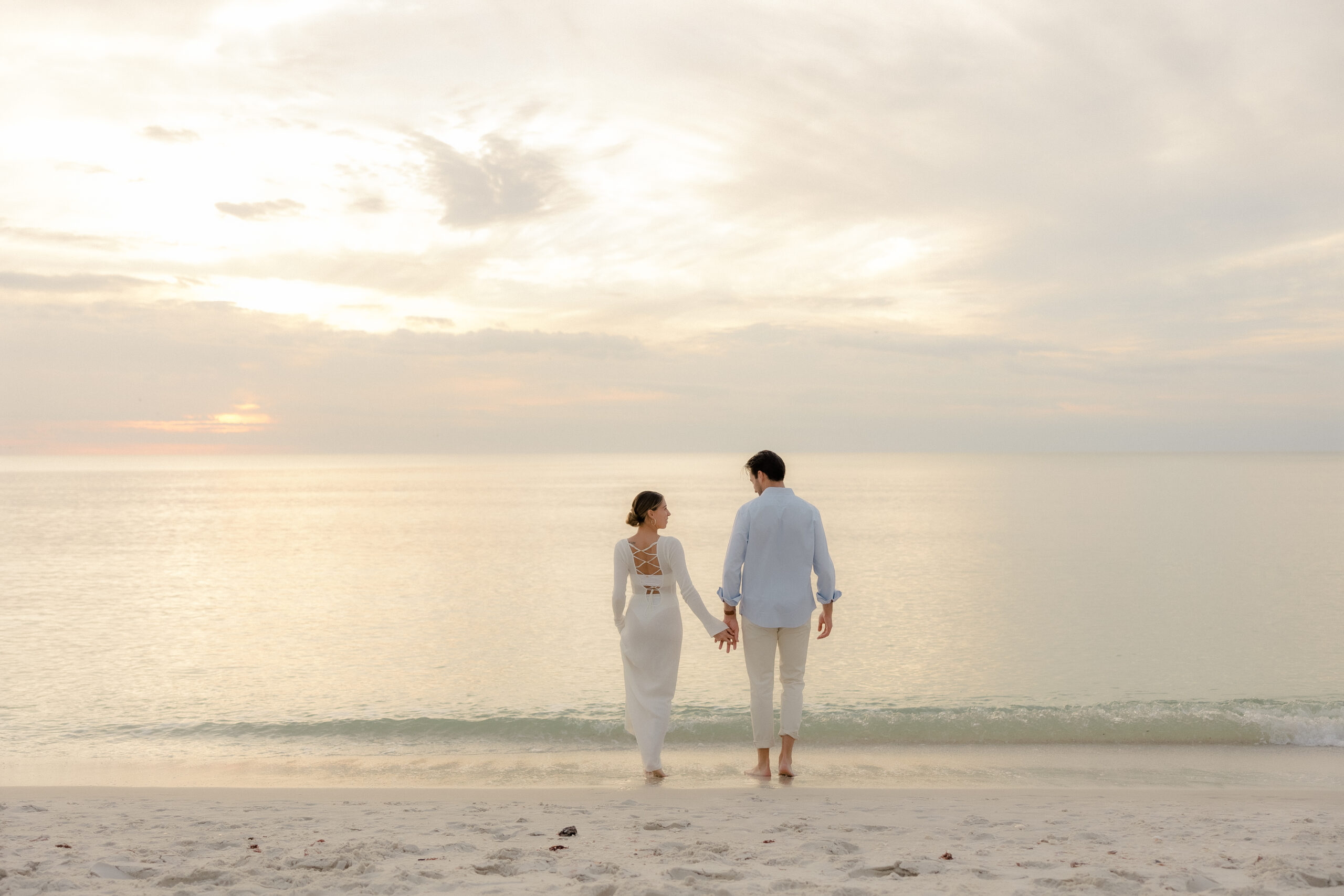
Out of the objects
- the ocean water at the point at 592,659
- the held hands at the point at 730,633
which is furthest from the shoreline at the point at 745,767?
the held hands at the point at 730,633

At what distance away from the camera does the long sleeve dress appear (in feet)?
22.7

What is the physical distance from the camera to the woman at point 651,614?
6887 mm

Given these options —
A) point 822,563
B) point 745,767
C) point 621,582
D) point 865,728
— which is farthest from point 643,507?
point 865,728

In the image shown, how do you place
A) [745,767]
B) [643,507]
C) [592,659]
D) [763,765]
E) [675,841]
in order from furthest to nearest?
[592,659] → [745,767] → [763,765] → [643,507] → [675,841]

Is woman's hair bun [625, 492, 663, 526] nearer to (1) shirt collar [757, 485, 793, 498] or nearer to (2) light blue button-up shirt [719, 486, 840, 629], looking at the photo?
(2) light blue button-up shirt [719, 486, 840, 629]

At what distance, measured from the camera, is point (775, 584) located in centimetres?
675

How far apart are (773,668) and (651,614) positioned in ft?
3.55

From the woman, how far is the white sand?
749mm

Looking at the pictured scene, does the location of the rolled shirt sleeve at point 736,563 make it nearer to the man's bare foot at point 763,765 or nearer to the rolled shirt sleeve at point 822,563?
the rolled shirt sleeve at point 822,563

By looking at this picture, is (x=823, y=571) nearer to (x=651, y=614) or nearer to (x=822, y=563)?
(x=822, y=563)

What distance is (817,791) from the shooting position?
22.1ft

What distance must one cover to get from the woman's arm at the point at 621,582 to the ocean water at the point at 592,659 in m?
A: 1.84

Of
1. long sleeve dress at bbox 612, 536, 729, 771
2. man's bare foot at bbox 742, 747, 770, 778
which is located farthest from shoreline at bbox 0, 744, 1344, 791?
long sleeve dress at bbox 612, 536, 729, 771

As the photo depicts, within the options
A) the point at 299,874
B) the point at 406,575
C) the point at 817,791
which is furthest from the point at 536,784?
the point at 406,575
